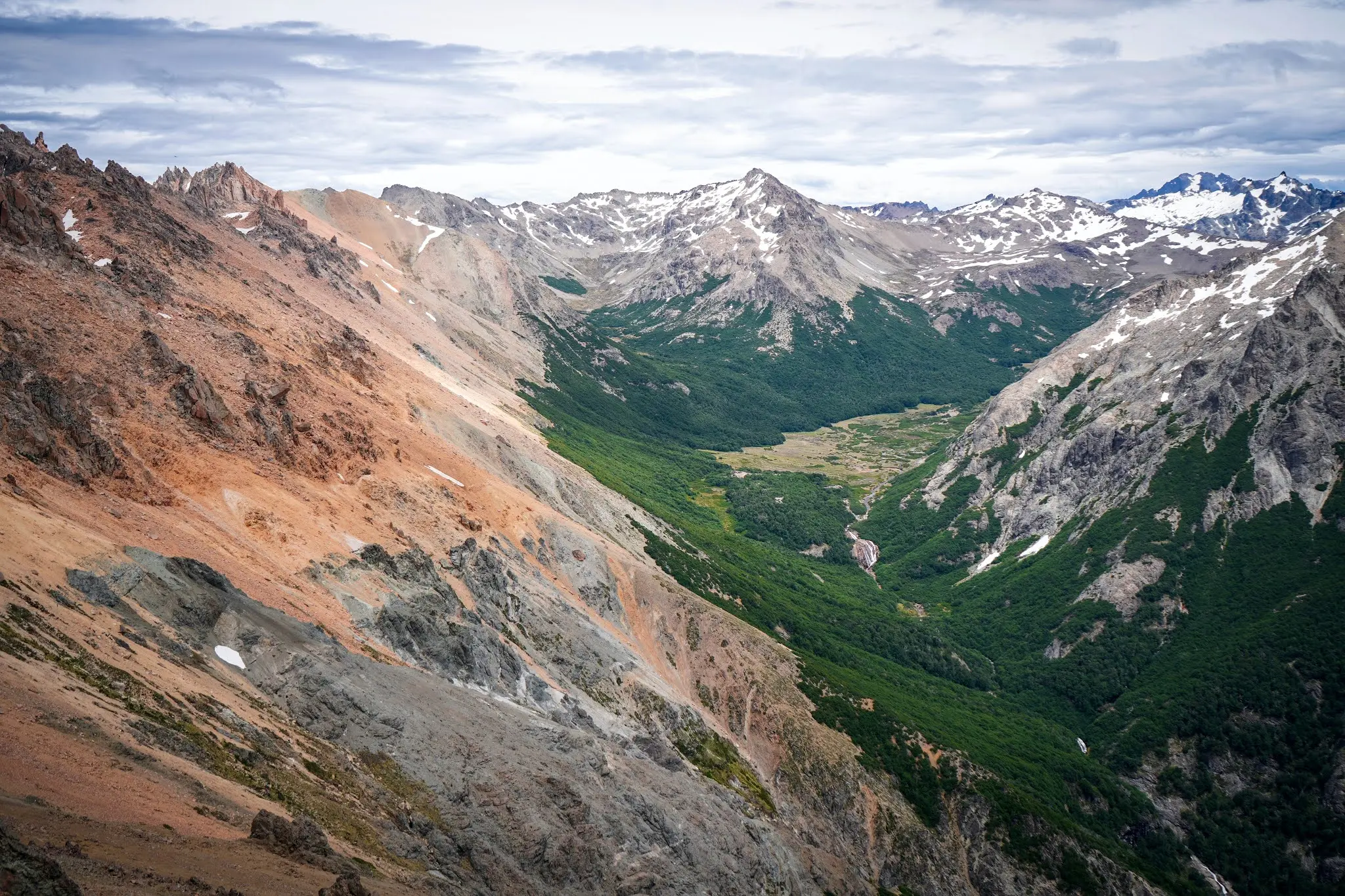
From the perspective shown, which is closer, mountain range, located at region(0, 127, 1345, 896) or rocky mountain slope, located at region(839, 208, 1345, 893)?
mountain range, located at region(0, 127, 1345, 896)

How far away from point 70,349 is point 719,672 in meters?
79.3

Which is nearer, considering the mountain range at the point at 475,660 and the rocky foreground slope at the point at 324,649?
the rocky foreground slope at the point at 324,649

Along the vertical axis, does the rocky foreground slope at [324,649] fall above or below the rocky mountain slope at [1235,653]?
above

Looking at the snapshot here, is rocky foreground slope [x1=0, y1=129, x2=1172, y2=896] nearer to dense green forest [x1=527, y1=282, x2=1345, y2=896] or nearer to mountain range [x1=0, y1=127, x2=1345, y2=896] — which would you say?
mountain range [x1=0, y1=127, x2=1345, y2=896]

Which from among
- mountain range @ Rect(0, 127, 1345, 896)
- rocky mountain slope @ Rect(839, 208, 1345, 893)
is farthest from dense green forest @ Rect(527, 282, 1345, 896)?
mountain range @ Rect(0, 127, 1345, 896)

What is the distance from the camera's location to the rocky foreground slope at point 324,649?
36.9 meters

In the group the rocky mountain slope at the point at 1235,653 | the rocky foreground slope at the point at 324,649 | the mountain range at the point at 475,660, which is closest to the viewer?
the rocky foreground slope at the point at 324,649

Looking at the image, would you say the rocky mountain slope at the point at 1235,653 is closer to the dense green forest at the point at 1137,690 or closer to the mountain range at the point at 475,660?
the dense green forest at the point at 1137,690

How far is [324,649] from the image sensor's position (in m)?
57.4

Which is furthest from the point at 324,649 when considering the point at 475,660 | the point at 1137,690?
the point at 1137,690

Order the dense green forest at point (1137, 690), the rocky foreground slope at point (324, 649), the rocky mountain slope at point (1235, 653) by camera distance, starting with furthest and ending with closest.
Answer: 1. the rocky mountain slope at point (1235, 653)
2. the dense green forest at point (1137, 690)
3. the rocky foreground slope at point (324, 649)

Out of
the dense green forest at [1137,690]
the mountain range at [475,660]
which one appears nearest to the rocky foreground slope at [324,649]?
the mountain range at [475,660]

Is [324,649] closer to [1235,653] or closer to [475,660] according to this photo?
[475,660]

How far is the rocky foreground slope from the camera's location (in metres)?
36.9
